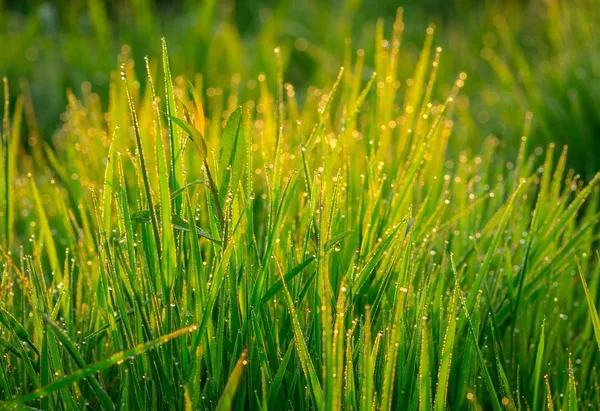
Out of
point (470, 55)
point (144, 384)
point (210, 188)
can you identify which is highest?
point (470, 55)

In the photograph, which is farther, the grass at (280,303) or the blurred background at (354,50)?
the blurred background at (354,50)

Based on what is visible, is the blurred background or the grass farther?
the blurred background

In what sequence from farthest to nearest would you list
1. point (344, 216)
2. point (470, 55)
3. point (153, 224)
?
point (470, 55) → point (344, 216) → point (153, 224)

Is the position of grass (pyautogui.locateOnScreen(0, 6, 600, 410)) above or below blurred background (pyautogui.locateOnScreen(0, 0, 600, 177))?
below

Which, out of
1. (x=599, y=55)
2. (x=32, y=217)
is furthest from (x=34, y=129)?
(x=599, y=55)

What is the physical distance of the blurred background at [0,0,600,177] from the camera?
198 centimetres

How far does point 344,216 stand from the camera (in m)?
1.17

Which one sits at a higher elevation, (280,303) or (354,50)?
(354,50)

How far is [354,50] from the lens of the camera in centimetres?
270

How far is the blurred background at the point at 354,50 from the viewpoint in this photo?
198cm

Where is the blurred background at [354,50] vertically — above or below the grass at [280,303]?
above

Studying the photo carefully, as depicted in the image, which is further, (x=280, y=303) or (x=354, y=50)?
(x=354, y=50)

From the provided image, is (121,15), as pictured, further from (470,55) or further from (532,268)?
(532,268)

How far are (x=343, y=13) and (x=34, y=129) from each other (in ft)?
3.98
